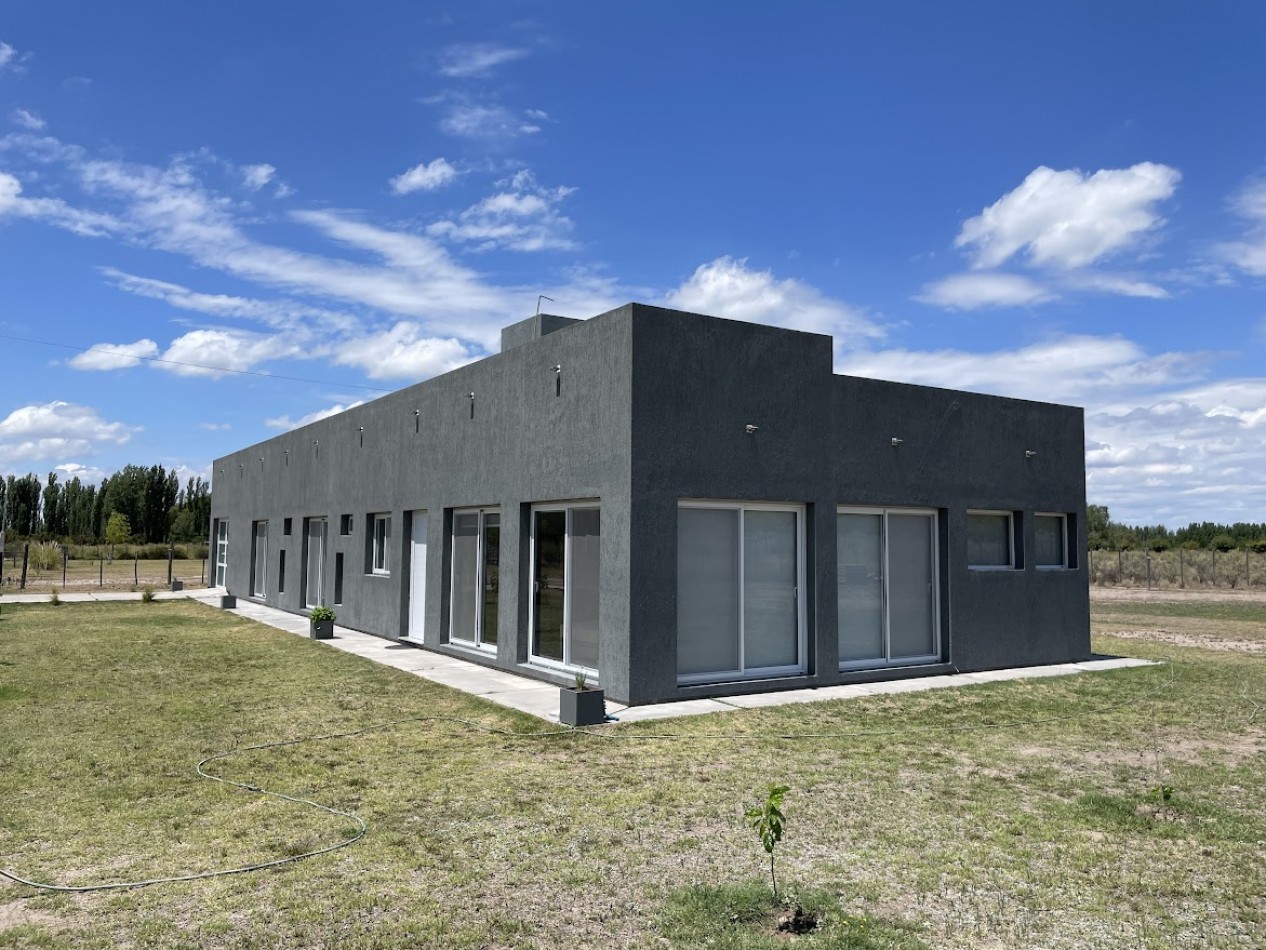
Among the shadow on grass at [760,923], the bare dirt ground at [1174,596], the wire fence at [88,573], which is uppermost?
the shadow on grass at [760,923]

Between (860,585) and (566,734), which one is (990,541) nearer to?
(860,585)

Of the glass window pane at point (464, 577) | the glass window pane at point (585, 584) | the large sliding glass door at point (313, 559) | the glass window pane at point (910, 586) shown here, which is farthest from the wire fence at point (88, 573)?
the glass window pane at point (910, 586)

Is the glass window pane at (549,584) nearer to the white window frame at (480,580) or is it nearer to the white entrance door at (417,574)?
the white window frame at (480,580)

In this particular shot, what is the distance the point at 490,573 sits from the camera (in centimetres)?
1305

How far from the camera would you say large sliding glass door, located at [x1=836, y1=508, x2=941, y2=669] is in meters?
11.6

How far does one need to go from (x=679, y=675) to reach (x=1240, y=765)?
5380mm

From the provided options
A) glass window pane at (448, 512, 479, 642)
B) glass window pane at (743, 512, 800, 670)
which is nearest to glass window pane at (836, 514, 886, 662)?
glass window pane at (743, 512, 800, 670)

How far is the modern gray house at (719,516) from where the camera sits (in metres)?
9.84

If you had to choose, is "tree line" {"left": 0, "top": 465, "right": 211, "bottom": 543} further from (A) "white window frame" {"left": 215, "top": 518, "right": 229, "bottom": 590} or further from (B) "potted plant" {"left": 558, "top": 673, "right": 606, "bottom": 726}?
(B) "potted plant" {"left": 558, "top": 673, "right": 606, "bottom": 726}

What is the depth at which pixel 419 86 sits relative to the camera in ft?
43.7

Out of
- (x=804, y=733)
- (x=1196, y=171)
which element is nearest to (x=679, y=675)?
(x=804, y=733)

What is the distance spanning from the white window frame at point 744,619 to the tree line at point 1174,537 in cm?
5204

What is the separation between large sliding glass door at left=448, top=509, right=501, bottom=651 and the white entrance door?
134cm

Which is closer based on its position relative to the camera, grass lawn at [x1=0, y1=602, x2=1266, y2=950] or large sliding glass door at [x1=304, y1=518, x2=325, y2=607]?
grass lawn at [x1=0, y1=602, x2=1266, y2=950]
